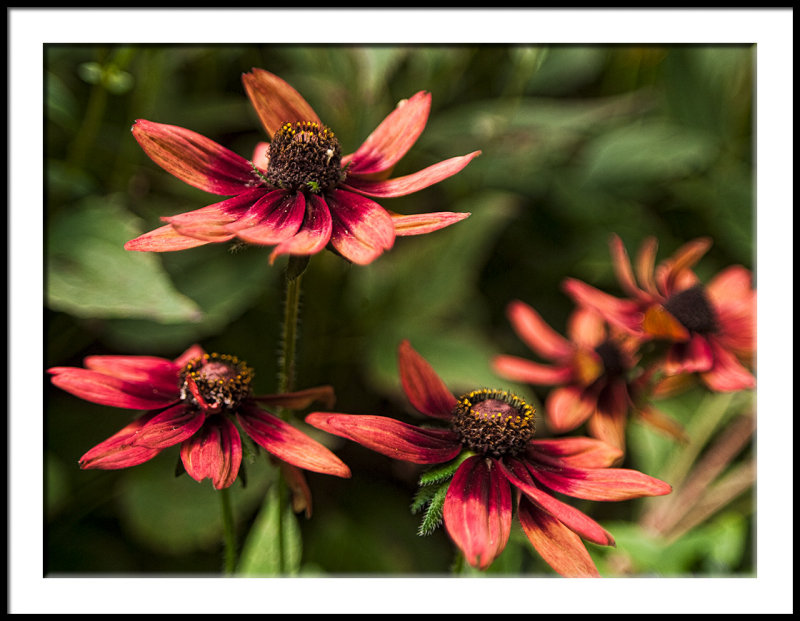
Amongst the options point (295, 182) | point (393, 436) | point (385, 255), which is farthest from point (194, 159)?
point (385, 255)

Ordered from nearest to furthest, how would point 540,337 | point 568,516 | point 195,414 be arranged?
point 568,516 → point 195,414 → point 540,337

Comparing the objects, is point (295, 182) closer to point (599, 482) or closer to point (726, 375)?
point (599, 482)

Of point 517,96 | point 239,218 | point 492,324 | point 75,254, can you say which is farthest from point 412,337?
point 239,218

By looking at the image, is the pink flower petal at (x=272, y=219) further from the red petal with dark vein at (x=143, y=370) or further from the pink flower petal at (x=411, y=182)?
the red petal with dark vein at (x=143, y=370)

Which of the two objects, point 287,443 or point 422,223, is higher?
point 422,223

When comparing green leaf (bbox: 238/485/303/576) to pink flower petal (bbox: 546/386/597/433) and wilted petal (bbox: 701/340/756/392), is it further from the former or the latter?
wilted petal (bbox: 701/340/756/392)

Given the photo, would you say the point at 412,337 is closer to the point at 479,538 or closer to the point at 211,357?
the point at 211,357
